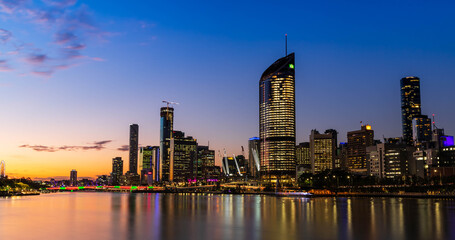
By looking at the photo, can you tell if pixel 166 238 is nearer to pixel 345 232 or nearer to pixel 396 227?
pixel 345 232

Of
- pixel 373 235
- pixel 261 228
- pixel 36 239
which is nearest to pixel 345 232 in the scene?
pixel 373 235

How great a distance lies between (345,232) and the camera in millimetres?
61625

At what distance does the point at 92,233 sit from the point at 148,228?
30.5 ft

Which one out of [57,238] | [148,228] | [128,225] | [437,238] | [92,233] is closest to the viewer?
[437,238]

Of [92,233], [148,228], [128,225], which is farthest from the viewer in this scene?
[128,225]

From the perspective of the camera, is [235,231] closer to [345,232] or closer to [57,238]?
[345,232]

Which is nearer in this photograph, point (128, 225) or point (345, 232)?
point (345, 232)

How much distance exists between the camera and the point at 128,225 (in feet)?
253

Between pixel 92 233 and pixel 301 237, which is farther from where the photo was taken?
pixel 92 233

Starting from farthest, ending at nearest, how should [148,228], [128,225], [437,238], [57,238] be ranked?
[128,225], [148,228], [57,238], [437,238]

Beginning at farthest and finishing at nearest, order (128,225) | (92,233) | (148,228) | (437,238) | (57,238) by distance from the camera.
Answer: (128,225)
(148,228)
(92,233)
(57,238)
(437,238)

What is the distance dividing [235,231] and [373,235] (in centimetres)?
1959

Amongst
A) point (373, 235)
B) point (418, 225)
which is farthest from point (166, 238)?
point (418, 225)

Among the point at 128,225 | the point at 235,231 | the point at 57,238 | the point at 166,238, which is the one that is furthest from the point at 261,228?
the point at 57,238
